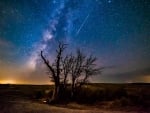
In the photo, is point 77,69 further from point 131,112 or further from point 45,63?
point 131,112

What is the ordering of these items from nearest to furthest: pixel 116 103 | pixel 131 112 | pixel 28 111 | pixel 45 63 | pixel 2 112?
pixel 2 112 → pixel 28 111 → pixel 131 112 → pixel 116 103 → pixel 45 63

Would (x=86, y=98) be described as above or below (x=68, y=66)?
below

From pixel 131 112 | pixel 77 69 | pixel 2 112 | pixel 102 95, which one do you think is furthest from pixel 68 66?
pixel 2 112

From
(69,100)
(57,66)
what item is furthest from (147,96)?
(57,66)

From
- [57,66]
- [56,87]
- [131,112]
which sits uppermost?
[57,66]

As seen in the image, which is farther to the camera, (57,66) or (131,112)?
(57,66)

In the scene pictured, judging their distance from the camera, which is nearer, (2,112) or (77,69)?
(2,112)

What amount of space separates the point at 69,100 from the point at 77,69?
6003 millimetres

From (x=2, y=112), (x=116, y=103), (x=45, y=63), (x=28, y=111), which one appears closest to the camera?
(x=2, y=112)

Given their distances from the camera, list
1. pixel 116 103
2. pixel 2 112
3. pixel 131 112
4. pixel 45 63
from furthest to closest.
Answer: pixel 45 63, pixel 116 103, pixel 131 112, pixel 2 112

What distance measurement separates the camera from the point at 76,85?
43.2 m

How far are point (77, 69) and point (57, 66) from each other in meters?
5.26

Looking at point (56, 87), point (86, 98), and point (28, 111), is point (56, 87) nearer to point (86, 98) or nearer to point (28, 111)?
point (86, 98)

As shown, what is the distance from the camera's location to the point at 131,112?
26234 millimetres
